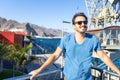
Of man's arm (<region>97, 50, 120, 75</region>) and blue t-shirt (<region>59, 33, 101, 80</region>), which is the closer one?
blue t-shirt (<region>59, 33, 101, 80</region>)

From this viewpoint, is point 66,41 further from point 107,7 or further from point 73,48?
point 107,7

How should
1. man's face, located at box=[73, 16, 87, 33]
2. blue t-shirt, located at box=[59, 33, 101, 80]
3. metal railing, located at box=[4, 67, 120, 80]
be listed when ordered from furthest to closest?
metal railing, located at box=[4, 67, 120, 80] < man's face, located at box=[73, 16, 87, 33] < blue t-shirt, located at box=[59, 33, 101, 80]

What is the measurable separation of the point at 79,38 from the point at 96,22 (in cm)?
5596

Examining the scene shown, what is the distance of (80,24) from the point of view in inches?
167

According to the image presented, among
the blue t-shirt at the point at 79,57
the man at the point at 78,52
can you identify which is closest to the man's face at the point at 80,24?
the man at the point at 78,52

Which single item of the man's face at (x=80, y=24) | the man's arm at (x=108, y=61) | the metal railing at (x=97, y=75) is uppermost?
the man's face at (x=80, y=24)

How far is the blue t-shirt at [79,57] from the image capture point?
4.13 meters

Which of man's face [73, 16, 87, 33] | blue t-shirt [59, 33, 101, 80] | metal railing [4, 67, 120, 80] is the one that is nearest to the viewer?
blue t-shirt [59, 33, 101, 80]

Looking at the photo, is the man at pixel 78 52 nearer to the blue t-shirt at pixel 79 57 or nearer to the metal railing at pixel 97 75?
the blue t-shirt at pixel 79 57

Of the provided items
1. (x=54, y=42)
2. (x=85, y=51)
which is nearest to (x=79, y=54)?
(x=85, y=51)

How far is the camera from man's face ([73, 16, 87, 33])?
4.24 metres

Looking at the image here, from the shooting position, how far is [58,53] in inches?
172

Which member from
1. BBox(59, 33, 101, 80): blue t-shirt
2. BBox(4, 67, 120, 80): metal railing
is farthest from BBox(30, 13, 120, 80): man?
BBox(4, 67, 120, 80): metal railing

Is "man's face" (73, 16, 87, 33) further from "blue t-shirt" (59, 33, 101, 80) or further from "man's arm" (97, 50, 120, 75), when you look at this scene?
"man's arm" (97, 50, 120, 75)
